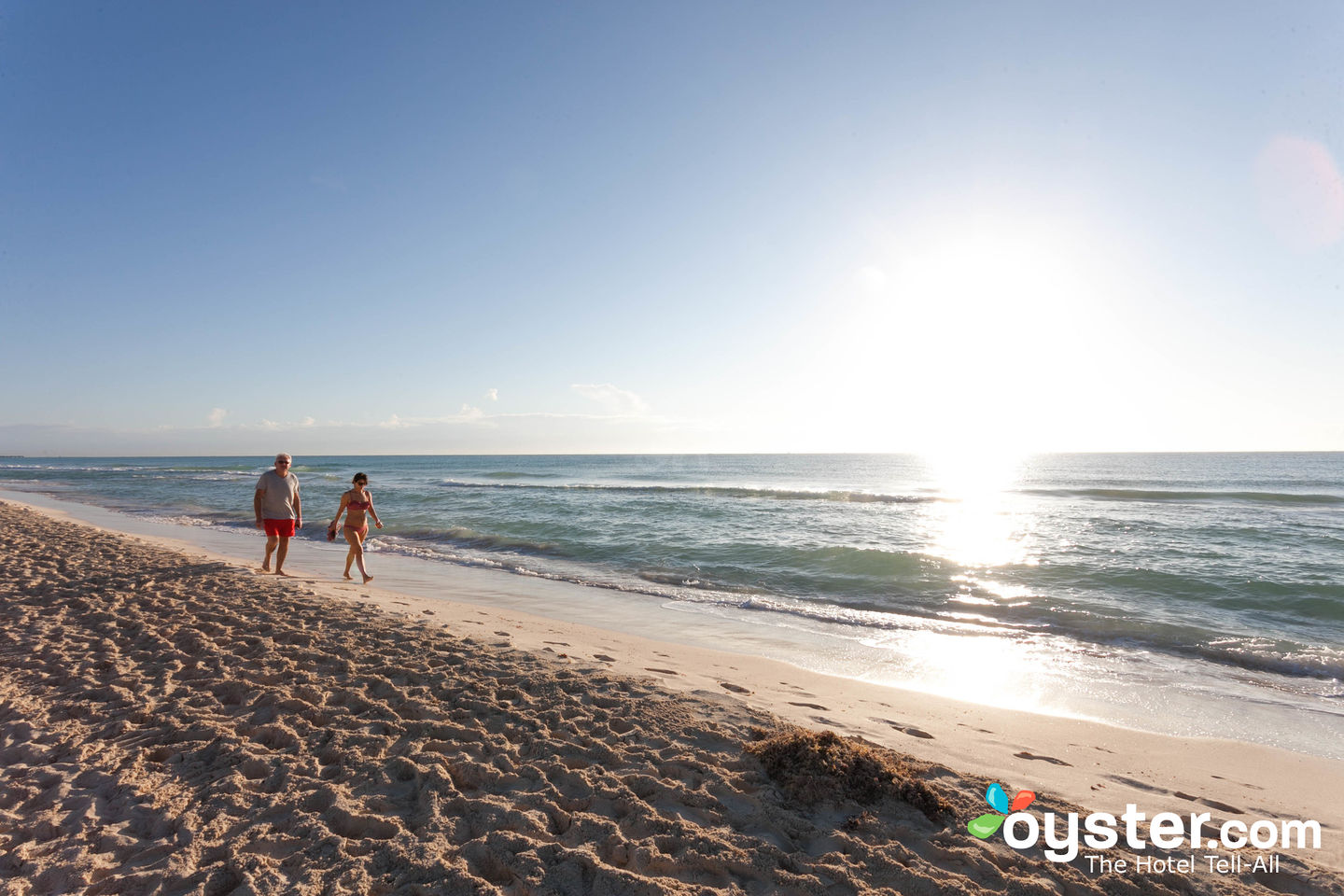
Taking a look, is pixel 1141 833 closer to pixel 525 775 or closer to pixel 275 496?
pixel 525 775

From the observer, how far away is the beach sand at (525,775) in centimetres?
283

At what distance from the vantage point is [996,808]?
3496mm

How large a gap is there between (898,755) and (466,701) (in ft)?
11.0

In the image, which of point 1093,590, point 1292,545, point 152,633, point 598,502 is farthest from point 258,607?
point 1292,545

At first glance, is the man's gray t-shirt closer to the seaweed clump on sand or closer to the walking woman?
the walking woman

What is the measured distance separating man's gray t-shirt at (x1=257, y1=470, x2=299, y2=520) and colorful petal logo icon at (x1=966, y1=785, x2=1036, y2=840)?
10330 mm

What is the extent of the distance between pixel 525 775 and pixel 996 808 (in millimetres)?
2910

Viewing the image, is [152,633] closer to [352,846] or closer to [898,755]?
[352,846]

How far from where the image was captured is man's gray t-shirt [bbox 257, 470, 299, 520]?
960 cm

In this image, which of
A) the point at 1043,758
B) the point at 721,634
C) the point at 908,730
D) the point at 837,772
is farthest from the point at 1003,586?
the point at 837,772

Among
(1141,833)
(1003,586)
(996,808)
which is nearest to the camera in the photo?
(1141,833)

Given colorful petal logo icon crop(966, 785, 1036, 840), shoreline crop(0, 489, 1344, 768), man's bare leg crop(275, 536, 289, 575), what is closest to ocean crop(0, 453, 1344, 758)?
shoreline crop(0, 489, 1344, 768)

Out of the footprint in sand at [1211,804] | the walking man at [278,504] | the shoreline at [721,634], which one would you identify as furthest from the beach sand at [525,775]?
the walking man at [278,504]

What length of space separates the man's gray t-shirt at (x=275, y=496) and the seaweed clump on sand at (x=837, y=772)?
29.9ft
